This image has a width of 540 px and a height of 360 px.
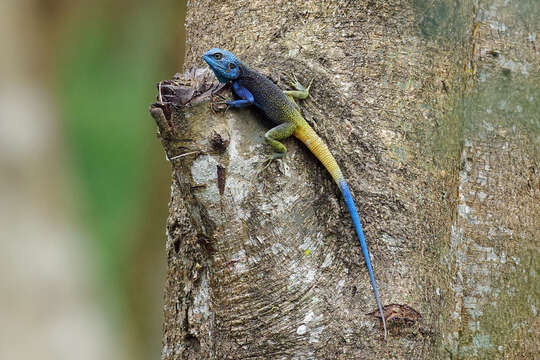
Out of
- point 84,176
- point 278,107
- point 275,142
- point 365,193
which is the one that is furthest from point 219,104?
point 84,176

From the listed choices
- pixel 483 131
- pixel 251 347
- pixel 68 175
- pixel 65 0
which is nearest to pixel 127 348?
pixel 68 175

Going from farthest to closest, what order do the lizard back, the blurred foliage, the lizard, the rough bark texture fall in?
the blurred foliage → the lizard back → the lizard → the rough bark texture

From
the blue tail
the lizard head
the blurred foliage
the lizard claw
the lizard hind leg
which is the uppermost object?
the lizard claw

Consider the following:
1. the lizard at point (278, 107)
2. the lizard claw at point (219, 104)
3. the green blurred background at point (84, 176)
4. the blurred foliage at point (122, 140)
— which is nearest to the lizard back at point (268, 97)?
the lizard at point (278, 107)

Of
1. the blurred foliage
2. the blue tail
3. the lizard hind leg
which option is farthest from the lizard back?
the blurred foliage

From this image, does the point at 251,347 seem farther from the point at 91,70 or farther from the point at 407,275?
the point at 91,70

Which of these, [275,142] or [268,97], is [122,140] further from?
[275,142]

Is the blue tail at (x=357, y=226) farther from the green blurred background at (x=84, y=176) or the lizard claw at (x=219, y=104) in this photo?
the green blurred background at (x=84, y=176)

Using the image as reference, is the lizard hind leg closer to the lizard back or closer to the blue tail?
the lizard back
